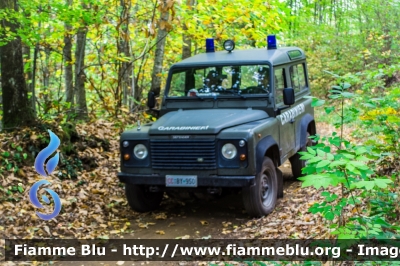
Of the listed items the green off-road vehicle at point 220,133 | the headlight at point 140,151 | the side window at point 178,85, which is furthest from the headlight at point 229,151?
the side window at point 178,85

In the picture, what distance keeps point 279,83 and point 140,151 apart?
2.38 meters

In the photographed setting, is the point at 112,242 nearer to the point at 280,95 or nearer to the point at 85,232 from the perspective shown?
the point at 85,232

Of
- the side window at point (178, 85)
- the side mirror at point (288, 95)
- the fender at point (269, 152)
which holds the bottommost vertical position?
the fender at point (269, 152)

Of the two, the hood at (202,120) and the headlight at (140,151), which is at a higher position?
the hood at (202,120)

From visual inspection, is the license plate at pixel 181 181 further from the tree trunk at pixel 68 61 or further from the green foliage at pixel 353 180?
the tree trunk at pixel 68 61

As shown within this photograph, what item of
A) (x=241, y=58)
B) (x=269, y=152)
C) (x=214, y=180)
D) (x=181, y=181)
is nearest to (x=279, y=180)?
(x=269, y=152)

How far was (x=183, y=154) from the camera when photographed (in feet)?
20.5

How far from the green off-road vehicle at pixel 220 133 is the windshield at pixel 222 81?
0.05 ft

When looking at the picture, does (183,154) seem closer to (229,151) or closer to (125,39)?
(229,151)

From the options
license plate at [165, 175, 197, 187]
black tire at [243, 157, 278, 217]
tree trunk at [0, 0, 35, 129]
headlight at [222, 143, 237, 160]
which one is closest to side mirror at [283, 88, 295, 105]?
black tire at [243, 157, 278, 217]

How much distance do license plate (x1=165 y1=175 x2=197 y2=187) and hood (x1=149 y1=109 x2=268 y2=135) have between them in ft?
1.81

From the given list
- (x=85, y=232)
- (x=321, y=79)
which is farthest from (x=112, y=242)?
(x=321, y=79)

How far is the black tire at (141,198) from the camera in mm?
6773

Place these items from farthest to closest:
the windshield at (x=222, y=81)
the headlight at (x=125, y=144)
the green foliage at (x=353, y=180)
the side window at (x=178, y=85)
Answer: the side window at (x=178, y=85) < the windshield at (x=222, y=81) < the headlight at (x=125, y=144) < the green foliage at (x=353, y=180)
